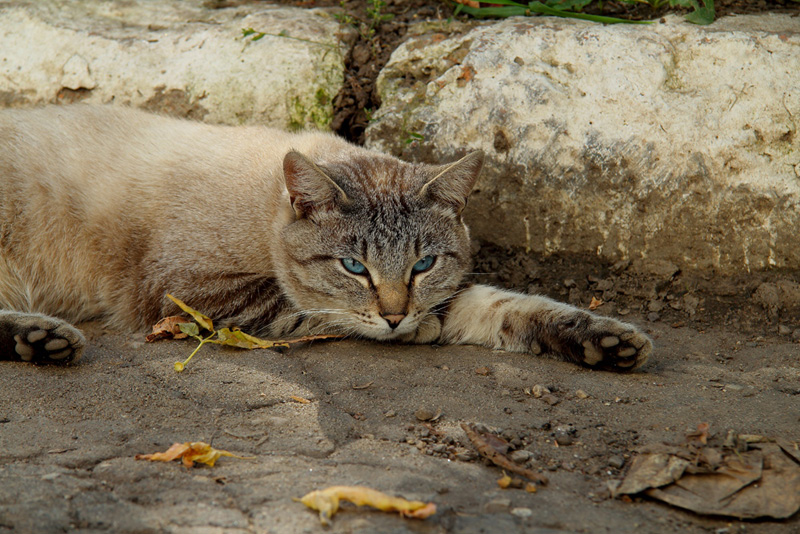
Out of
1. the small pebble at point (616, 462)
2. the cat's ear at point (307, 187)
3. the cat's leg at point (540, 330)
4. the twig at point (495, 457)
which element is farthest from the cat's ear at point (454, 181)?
the small pebble at point (616, 462)

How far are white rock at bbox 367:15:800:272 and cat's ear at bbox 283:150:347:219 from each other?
1284mm

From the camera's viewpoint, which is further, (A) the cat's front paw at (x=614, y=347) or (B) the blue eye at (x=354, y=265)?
(B) the blue eye at (x=354, y=265)

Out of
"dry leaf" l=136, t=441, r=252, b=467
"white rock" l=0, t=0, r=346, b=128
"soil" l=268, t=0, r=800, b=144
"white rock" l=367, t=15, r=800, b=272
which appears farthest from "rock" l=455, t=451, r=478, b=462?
"white rock" l=0, t=0, r=346, b=128

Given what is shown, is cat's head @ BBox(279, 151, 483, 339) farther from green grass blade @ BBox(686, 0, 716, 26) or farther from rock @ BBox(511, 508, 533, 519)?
green grass blade @ BBox(686, 0, 716, 26)

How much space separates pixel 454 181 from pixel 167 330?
176 centimetres

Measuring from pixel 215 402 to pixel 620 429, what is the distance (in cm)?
170

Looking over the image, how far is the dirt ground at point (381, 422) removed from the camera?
2248 millimetres

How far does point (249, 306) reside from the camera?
410cm

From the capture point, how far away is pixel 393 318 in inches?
147

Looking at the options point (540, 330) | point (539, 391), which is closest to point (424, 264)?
point (540, 330)

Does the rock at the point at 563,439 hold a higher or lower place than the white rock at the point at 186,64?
lower

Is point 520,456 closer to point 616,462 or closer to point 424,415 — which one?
point 616,462

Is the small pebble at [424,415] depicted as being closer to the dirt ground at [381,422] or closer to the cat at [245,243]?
the dirt ground at [381,422]

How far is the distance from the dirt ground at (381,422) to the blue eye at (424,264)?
1.44 ft
